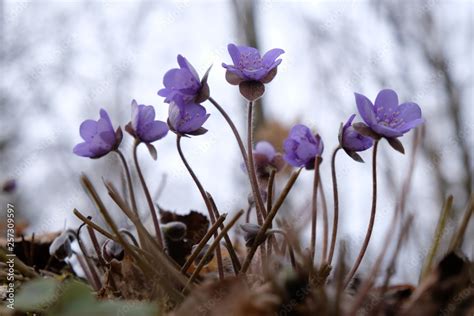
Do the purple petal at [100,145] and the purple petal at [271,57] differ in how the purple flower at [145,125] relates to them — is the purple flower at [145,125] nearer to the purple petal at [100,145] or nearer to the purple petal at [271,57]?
the purple petal at [100,145]

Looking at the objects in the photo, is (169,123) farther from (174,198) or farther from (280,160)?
A: (174,198)

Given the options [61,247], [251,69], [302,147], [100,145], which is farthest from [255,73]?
[61,247]

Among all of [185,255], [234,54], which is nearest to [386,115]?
[234,54]

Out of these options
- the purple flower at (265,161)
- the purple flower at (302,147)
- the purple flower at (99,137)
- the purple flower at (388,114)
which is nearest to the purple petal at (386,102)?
the purple flower at (388,114)

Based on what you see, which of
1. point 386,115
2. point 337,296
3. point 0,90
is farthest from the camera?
point 0,90

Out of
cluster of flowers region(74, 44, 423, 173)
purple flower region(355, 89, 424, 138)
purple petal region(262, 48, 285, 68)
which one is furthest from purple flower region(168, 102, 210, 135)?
purple flower region(355, 89, 424, 138)

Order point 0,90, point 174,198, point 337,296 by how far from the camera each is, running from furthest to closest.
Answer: point 174,198 → point 0,90 → point 337,296
